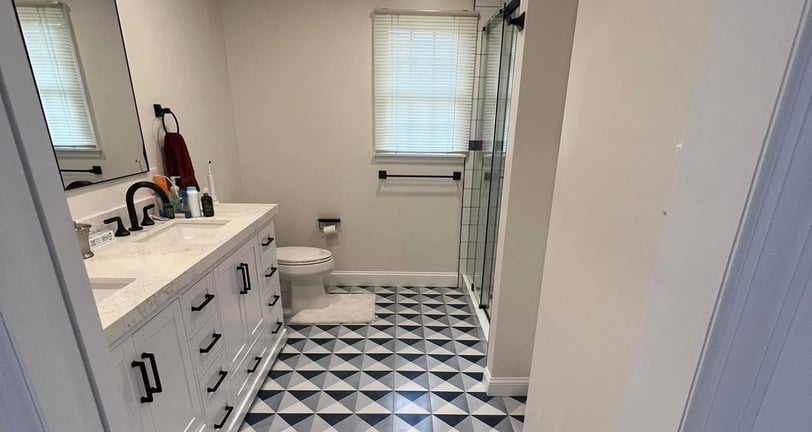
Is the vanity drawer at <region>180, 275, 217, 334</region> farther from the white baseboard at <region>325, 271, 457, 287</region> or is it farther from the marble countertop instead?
the white baseboard at <region>325, 271, 457, 287</region>

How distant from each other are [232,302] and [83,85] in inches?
43.0

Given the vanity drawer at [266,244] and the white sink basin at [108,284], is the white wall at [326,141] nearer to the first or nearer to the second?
the vanity drawer at [266,244]

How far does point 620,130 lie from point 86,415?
3.40ft

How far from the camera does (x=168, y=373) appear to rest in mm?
1153

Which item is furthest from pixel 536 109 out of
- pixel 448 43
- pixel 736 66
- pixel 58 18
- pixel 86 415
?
pixel 58 18

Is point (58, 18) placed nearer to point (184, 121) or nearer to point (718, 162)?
point (184, 121)

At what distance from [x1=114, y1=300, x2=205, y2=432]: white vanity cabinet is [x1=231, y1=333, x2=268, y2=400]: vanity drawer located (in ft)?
1.07

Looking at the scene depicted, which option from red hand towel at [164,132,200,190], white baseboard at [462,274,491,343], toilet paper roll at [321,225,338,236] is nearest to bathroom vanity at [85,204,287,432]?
red hand towel at [164,132,200,190]

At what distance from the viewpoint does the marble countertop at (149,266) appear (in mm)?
959

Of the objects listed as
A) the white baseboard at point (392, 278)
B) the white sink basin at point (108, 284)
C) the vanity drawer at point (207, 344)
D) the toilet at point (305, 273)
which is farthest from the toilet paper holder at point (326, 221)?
the white sink basin at point (108, 284)

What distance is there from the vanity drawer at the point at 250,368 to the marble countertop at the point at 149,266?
577 mm

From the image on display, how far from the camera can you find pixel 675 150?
58cm

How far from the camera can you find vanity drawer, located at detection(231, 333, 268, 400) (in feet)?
5.47

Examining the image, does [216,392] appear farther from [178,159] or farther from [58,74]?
[58,74]
